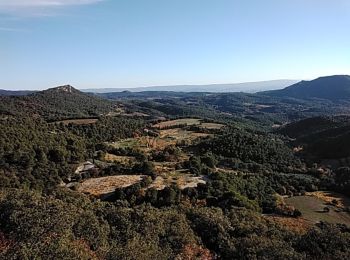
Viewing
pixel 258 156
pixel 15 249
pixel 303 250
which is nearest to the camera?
pixel 15 249

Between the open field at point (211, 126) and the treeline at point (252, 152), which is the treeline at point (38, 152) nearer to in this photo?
the treeline at point (252, 152)

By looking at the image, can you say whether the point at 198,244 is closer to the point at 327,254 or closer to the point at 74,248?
the point at 327,254

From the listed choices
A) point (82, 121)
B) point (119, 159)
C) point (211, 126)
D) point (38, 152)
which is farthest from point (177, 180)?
point (211, 126)

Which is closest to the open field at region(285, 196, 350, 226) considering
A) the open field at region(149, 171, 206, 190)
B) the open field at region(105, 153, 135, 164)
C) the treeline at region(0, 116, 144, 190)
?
the open field at region(149, 171, 206, 190)

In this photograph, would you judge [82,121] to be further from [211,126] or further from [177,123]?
[211,126]

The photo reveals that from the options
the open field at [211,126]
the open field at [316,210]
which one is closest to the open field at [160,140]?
the open field at [211,126]

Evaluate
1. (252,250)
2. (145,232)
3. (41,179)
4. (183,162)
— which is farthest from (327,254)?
(183,162)
